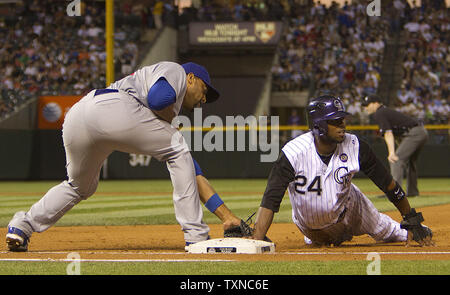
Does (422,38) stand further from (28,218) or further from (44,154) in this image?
(28,218)

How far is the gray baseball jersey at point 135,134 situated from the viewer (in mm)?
5023

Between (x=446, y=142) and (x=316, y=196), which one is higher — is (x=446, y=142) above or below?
below

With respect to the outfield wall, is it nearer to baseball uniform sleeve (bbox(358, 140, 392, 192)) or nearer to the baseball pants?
the baseball pants

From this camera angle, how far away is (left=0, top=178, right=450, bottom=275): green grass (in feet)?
14.1

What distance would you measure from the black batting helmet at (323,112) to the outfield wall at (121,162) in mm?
14768

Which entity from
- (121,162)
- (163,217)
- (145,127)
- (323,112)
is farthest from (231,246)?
(121,162)

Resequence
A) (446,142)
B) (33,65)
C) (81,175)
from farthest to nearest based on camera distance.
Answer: (33,65), (446,142), (81,175)

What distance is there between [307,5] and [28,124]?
11.1 meters

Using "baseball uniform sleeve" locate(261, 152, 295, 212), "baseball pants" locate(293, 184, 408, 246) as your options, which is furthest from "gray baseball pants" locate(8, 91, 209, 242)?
"baseball pants" locate(293, 184, 408, 246)

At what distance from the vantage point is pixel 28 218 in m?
5.47

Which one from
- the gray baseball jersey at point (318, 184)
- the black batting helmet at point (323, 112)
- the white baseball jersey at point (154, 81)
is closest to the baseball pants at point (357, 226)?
the gray baseball jersey at point (318, 184)

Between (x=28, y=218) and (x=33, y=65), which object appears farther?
(x=33, y=65)

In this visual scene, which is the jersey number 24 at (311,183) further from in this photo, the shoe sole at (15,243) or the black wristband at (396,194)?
the shoe sole at (15,243)
